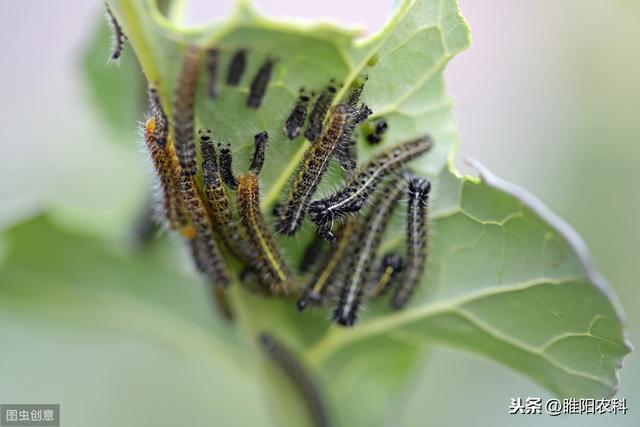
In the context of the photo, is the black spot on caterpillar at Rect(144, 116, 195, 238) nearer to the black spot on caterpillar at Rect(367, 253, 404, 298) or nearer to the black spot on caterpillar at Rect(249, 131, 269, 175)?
the black spot on caterpillar at Rect(249, 131, 269, 175)

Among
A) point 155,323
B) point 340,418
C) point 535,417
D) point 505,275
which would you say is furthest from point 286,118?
point 535,417

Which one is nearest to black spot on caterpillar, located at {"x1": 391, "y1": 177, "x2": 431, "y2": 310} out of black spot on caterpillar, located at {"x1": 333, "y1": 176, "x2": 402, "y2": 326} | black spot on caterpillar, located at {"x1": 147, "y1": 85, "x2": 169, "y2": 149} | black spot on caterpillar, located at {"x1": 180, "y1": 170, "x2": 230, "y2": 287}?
black spot on caterpillar, located at {"x1": 333, "y1": 176, "x2": 402, "y2": 326}

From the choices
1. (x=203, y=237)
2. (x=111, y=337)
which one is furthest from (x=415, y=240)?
(x=111, y=337)

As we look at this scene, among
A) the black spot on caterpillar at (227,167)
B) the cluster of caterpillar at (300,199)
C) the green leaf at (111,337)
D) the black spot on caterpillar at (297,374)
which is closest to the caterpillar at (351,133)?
the cluster of caterpillar at (300,199)

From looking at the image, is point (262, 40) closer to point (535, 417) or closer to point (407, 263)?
point (407, 263)

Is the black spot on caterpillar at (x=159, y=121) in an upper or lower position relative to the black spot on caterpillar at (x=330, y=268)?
upper

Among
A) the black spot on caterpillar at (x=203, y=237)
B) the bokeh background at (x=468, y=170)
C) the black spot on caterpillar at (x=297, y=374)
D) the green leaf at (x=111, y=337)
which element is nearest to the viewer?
the black spot on caterpillar at (x=203, y=237)

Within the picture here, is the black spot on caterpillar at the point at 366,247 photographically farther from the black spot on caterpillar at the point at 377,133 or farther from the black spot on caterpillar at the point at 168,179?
the black spot on caterpillar at the point at 168,179

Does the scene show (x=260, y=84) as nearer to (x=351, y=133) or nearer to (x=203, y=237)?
(x=351, y=133)
